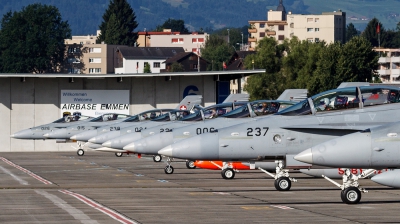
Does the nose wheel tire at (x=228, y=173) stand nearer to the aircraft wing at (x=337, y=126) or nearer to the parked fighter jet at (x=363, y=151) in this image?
the aircraft wing at (x=337, y=126)

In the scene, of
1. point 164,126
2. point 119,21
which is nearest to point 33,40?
point 119,21

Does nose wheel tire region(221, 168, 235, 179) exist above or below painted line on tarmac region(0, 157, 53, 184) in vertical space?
above

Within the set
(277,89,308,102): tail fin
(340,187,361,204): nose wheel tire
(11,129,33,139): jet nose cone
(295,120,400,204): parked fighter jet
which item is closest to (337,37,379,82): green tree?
(11,129,33,139): jet nose cone

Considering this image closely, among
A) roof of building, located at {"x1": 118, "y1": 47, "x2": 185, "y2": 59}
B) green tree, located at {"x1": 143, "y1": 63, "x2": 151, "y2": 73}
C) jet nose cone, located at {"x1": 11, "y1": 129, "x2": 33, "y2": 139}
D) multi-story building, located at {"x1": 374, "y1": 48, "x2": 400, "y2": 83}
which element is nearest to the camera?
jet nose cone, located at {"x1": 11, "y1": 129, "x2": 33, "y2": 139}

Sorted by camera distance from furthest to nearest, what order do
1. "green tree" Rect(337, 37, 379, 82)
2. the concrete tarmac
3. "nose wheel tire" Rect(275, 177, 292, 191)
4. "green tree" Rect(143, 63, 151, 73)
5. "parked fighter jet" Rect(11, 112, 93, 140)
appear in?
"green tree" Rect(143, 63, 151, 73) → "green tree" Rect(337, 37, 379, 82) → "parked fighter jet" Rect(11, 112, 93, 140) → "nose wheel tire" Rect(275, 177, 292, 191) → the concrete tarmac

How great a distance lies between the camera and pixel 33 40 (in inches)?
6521

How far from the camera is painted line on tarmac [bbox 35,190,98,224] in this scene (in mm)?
17094

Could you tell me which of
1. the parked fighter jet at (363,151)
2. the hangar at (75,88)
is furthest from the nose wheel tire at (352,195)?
the hangar at (75,88)

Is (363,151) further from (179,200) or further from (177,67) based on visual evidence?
(177,67)

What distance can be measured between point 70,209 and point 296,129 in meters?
6.47

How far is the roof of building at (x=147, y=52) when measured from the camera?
17075 centimetres

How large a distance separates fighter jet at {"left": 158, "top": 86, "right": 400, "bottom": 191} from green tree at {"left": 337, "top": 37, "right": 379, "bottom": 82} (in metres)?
71.5

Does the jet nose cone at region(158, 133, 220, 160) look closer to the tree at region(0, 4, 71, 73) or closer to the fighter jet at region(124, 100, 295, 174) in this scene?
the fighter jet at region(124, 100, 295, 174)

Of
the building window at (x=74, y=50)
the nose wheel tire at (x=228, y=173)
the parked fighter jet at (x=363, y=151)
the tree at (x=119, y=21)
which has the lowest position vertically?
the nose wheel tire at (x=228, y=173)
